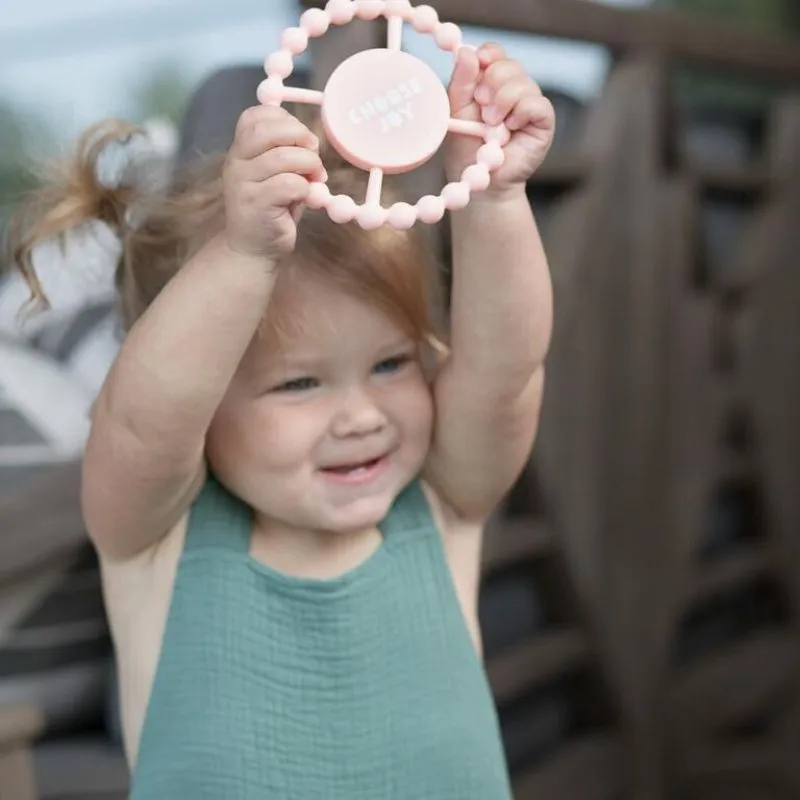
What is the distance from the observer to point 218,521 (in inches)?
25.2

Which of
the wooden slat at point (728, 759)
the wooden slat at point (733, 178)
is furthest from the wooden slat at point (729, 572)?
the wooden slat at point (733, 178)

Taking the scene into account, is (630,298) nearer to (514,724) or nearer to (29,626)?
(514,724)

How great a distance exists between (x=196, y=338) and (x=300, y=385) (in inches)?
3.5

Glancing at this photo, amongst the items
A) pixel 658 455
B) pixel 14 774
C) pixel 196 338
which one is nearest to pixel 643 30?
pixel 658 455

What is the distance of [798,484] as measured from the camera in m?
1.56

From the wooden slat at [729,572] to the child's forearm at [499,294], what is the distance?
0.87 meters

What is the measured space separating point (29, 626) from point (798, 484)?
3.65 ft

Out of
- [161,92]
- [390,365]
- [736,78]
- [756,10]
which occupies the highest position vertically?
[756,10]

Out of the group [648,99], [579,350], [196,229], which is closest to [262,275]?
[196,229]

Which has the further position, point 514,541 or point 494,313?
point 514,541

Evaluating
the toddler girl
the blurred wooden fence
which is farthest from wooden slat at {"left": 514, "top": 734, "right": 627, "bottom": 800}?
the toddler girl

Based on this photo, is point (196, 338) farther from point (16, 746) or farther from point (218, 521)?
point (16, 746)

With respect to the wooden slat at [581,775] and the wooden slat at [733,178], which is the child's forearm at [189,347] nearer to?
the wooden slat at [581,775]

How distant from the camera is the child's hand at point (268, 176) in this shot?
19.3 inches
